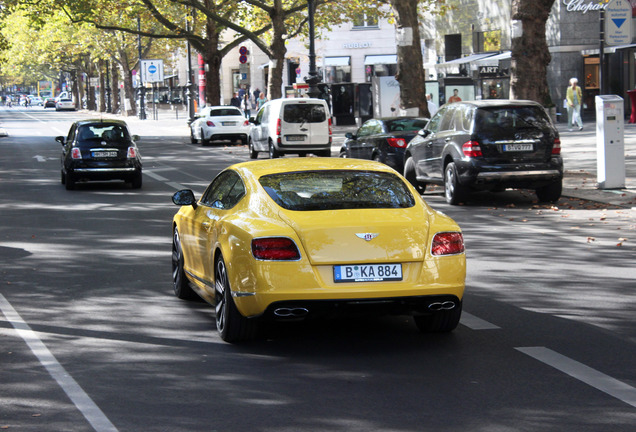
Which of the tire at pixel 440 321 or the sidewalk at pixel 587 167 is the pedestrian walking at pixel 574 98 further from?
the tire at pixel 440 321

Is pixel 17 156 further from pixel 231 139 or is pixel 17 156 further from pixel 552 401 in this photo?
pixel 552 401

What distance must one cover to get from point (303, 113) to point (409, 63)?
3.78 meters

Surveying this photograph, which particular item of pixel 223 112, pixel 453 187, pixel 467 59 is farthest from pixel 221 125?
pixel 453 187

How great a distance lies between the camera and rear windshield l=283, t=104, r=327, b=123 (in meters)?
30.8

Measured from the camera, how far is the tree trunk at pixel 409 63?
→ 93.9 feet

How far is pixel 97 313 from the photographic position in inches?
351

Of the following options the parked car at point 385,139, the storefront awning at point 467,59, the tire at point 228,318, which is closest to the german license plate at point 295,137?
the parked car at point 385,139

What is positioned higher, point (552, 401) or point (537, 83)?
point (537, 83)

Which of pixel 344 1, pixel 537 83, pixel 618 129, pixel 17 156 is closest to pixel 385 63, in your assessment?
pixel 344 1

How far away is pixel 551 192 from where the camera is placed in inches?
698

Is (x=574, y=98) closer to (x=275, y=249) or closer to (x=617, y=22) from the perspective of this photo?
(x=617, y=22)

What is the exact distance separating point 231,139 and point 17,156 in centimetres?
828

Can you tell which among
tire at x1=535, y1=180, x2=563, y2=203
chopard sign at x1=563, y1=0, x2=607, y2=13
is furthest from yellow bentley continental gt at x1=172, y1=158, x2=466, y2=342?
chopard sign at x1=563, y1=0, x2=607, y2=13

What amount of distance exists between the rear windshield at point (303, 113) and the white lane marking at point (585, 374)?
23.8 m
